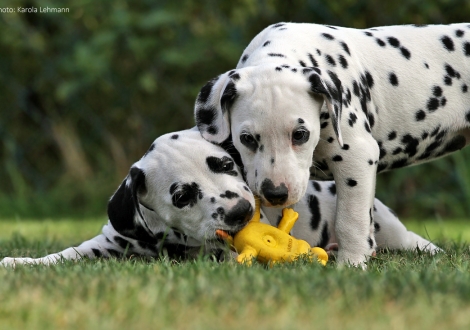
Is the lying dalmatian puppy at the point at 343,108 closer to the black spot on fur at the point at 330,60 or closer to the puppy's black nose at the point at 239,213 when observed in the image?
the black spot on fur at the point at 330,60

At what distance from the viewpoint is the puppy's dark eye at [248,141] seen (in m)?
4.16

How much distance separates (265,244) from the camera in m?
4.14

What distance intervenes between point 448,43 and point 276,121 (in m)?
1.93

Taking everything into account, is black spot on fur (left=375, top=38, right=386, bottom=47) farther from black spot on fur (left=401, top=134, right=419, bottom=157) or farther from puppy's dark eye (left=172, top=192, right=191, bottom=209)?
puppy's dark eye (left=172, top=192, right=191, bottom=209)

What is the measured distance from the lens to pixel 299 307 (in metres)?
2.71

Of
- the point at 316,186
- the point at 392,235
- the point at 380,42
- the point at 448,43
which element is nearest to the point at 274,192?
the point at 316,186

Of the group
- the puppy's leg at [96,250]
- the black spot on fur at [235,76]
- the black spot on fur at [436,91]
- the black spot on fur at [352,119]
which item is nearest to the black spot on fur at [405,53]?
the black spot on fur at [436,91]

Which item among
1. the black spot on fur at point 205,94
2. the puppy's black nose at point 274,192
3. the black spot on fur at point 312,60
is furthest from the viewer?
the black spot on fur at point 312,60

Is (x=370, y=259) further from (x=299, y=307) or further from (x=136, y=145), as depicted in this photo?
(x=136, y=145)

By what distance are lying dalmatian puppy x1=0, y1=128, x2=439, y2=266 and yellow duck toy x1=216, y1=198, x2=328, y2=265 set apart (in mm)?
66

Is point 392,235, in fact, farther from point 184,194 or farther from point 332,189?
point 184,194

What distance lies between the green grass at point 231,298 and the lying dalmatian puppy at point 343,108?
79 centimetres

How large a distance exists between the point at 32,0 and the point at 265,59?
6.80 m

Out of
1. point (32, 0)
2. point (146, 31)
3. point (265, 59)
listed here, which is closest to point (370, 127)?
point (265, 59)
